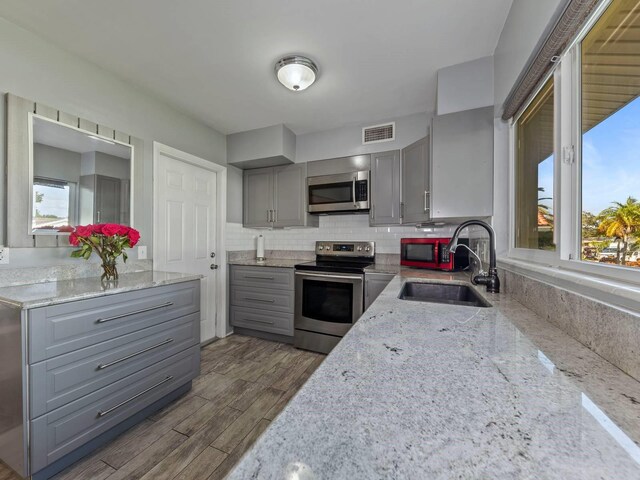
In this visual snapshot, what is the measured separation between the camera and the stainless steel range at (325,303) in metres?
2.52

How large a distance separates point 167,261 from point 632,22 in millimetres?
3110

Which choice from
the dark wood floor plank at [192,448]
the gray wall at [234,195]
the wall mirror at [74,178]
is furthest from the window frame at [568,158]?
the gray wall at [234,195]

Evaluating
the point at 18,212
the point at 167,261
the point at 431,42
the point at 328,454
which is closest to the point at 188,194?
the point at 167,261

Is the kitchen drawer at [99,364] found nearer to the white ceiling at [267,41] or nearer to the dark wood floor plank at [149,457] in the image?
the dark wood floor plank at [149,457]

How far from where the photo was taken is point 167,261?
99.5 inches

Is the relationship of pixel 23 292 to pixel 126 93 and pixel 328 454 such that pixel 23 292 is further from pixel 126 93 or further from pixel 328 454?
pixel 328 454

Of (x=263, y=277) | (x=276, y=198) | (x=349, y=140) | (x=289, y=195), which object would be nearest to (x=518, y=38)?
(x=349, y=140)

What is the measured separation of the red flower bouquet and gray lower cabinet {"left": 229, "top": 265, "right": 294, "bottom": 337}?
1.37 meters

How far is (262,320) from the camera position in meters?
2.96

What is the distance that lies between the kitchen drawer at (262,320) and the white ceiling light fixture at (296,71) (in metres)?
2.17

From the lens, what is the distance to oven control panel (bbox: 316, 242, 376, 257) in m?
3.00

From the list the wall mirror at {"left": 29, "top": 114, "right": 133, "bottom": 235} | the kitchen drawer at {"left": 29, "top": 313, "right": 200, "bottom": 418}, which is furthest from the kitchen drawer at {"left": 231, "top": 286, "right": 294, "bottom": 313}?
the wall mirror at {"left": 29, "top": 114, "right": 133, "bottom": 235}

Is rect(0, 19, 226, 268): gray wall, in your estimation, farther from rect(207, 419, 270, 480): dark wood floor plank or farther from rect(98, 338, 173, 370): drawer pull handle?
rect(207, 419, 270, 480): dark wood floor plank

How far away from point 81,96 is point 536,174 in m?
3.02
